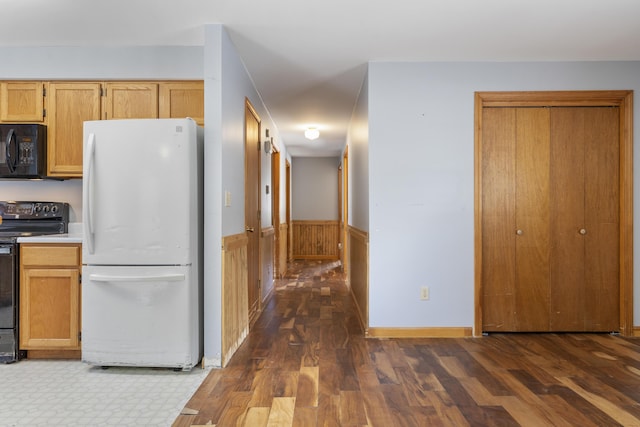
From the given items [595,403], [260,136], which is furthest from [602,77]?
[260,136]

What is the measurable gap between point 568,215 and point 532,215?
0.31 m

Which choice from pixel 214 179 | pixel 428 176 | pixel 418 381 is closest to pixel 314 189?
pixel 428 176

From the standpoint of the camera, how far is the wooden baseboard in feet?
11.3

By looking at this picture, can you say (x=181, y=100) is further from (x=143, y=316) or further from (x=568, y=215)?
(x=568, y=215)

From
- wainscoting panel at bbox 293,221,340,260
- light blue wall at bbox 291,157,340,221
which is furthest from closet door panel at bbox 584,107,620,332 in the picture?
light blue wall at bbox 291,157,340,221

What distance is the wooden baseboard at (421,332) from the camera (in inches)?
135

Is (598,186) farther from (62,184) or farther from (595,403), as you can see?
(62,184)

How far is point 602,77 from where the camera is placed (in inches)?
137

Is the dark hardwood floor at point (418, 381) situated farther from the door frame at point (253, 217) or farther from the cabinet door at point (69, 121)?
the cabinet door at point (69, 121)

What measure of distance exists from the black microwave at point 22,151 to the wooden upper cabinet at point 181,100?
94 centimetres

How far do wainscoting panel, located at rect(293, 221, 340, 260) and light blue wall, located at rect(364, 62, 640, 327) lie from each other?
5808 millimetres

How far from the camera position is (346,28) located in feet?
9.30

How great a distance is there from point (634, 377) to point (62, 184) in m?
4.32

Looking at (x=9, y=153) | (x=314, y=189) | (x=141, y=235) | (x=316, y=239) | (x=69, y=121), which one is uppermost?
(x=69, y=121)
